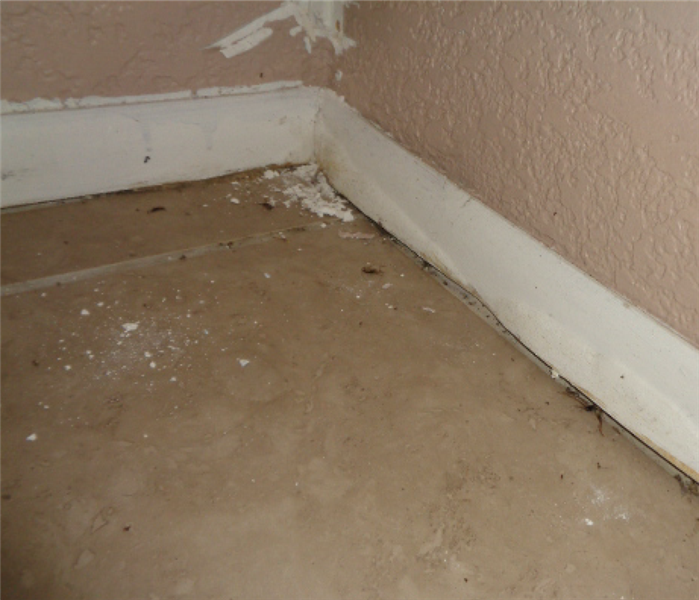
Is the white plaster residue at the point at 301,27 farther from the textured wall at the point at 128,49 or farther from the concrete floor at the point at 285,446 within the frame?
the concrete floor at the point at 285,446

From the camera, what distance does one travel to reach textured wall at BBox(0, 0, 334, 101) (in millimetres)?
1349

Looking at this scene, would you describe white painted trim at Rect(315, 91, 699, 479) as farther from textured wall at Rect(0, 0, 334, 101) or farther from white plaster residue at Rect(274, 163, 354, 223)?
textured wall at Rect(0, 0, 334, 101)

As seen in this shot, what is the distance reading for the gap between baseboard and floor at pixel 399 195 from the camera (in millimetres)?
1076

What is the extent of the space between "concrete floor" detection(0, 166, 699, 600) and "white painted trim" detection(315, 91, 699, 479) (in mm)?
58

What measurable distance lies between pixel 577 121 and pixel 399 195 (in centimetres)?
53

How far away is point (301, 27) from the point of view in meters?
1.64

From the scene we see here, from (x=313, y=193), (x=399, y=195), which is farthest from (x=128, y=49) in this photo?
(x=399, y=195)

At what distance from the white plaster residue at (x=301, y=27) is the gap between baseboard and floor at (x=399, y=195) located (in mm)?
118

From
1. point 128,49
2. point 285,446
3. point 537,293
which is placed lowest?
point 285,446

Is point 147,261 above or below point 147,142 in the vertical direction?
below

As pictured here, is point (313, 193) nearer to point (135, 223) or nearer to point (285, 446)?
point (135, 223)

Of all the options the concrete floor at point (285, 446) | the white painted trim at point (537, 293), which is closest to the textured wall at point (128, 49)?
the white painted trim at point (537, 293)

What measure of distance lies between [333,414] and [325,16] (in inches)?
42.5

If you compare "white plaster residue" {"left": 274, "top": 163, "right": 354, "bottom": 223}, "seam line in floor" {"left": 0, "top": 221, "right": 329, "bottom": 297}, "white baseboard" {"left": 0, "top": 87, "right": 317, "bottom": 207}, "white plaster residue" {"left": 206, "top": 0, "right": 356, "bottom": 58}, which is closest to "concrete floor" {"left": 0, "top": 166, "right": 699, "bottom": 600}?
"seam line in floor" {"left": 0, "top": 221, "right": 329, "bottom": 297}
